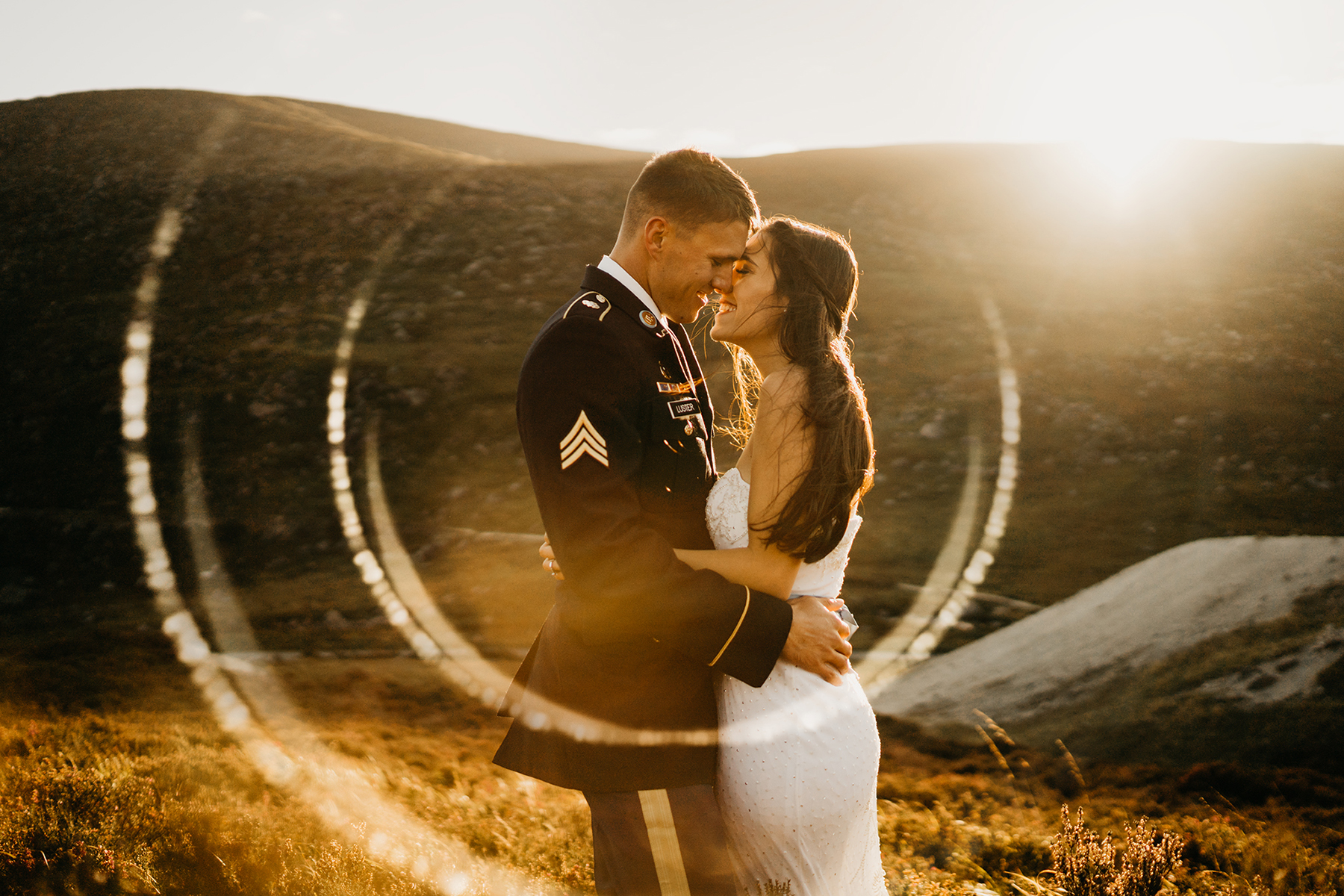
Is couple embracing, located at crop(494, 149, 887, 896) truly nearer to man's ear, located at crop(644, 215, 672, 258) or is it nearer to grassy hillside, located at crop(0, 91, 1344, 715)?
man's ear, located at crop(644, 215, 672, 258)

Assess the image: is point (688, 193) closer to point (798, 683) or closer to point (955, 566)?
point (798, 683)

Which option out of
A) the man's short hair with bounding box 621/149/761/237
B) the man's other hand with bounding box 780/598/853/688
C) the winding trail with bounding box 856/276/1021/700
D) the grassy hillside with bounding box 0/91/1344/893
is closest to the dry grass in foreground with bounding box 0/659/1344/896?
the grassy hillside with bounding box 0/91/1344/893

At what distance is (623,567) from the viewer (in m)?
2.22

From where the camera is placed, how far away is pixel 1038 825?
5746mm

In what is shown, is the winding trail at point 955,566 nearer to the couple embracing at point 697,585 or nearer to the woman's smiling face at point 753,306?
the couple embracing at point 697,585

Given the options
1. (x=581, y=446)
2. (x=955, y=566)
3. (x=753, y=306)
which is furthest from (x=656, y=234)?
(x=955, y=566)

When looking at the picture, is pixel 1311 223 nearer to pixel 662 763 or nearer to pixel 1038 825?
pixel 1038 825

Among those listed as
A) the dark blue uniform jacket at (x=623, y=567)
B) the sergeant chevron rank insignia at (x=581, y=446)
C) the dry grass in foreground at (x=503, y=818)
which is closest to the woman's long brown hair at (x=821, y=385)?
the dark blue uniform jacket at (x=623, y=567)

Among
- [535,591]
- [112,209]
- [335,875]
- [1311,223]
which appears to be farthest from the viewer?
[112,209]

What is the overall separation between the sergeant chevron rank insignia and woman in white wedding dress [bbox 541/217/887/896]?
0.48m

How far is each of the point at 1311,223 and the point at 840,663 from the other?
38.4 meters

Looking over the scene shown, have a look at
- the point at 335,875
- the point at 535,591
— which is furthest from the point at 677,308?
the point at 535,591

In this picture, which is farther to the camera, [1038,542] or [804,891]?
[1038,542]

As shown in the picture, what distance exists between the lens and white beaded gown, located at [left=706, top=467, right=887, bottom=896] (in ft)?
7.94
